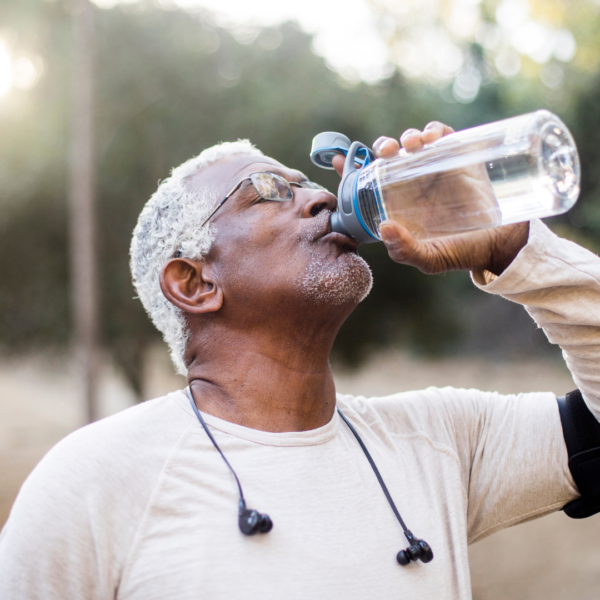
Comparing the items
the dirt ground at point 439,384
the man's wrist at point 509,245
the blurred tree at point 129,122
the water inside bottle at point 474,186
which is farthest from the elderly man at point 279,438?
the blurred tree at point 129,122

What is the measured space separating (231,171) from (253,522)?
107 centimetres

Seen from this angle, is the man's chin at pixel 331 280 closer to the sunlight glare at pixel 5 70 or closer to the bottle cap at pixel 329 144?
the bottle cap at pixel 329 144

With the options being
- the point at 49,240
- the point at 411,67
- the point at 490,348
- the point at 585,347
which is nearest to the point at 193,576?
the point at 585,347

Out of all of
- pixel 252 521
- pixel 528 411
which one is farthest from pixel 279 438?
pixel 528 411

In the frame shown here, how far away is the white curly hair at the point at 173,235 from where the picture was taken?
1.74 meters

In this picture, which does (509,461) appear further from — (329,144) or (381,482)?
(329,144)

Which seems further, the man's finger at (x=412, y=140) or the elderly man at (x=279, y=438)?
the man's finger at (x=412, y=140)

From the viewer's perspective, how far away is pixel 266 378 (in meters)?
1.56

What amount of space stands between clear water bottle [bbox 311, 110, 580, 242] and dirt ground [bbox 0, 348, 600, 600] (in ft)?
15.8

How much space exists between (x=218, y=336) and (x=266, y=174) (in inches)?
20.9

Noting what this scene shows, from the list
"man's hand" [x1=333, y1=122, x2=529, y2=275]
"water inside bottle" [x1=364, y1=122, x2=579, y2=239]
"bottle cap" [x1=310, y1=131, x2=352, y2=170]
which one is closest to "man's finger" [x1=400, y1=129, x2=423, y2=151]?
"man's hand" [x1=333, y1=122, x2=529, y2=275]

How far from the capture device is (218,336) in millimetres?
1646

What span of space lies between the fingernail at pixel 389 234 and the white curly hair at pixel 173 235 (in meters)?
0.58

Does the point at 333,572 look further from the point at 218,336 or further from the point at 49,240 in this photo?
the point at 49,240
